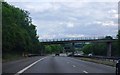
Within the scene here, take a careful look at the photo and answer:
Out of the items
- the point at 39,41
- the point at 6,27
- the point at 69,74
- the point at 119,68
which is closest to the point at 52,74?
the point at 69,74

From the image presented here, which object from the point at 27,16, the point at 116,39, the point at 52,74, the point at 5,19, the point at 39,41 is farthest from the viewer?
the point at 39,41

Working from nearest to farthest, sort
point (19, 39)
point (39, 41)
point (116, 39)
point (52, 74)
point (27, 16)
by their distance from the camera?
point (52, 74) → point (19, 39) → point (116, 39) → point (27, 16) → point (39, 41)

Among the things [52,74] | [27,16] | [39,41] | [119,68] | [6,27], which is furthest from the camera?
[39,41]

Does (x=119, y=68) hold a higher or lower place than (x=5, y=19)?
lower

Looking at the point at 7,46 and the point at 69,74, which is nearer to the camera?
the point at 69,74

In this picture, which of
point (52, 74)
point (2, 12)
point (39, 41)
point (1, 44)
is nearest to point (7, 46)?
point (1, 44)

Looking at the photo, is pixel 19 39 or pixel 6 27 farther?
pixel 19 39

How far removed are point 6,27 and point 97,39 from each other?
2782 inches

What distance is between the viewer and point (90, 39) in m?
143

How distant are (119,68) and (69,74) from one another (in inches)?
159

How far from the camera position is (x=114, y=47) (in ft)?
505

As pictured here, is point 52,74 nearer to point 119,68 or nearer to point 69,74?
point 69,74

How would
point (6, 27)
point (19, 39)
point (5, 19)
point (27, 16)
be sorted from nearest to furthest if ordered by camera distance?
point (6, 27) < point (5, 19) < point (19, 39) < point (27, 16)

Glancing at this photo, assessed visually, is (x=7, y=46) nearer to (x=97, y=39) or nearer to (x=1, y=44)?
(x=1, y=44)
